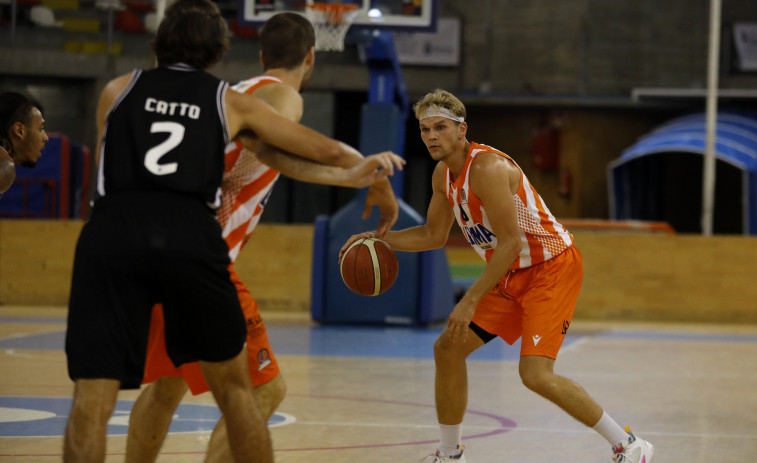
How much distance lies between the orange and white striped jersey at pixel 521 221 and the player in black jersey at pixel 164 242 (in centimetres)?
188

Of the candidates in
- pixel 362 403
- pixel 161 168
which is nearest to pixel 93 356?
pixel 161 168

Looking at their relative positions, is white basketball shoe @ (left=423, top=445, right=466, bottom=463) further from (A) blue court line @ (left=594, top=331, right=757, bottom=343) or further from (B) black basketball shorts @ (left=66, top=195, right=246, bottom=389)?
(A) blue court line @ (left=594, top=331, right=757, bottom=343)

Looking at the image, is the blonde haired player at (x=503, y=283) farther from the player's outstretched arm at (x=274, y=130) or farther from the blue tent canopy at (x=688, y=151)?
the blue tent canopy at (x=688, y=151)

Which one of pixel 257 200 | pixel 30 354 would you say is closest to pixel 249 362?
pixel 257 200

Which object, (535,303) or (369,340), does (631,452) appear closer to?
(535,303)

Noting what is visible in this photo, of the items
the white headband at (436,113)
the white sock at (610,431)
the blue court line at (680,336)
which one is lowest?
the blue court line at (680,336)

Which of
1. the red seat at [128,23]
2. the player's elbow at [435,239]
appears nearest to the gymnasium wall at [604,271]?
the player's elbow at [435,239]

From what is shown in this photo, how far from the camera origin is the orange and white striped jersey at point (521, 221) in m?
5.35

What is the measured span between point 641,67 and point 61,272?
16761mm

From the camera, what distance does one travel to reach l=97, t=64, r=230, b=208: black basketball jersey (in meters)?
3.45

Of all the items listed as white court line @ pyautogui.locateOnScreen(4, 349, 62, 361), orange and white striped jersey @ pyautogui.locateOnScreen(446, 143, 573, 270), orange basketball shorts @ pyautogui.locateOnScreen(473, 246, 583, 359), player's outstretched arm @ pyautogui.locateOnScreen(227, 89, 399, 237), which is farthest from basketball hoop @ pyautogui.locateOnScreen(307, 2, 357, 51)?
player's outstretched arm @ pyautogui.locateOnScreen(227, 89, 399, 237)

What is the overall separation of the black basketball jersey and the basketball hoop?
28.3ft

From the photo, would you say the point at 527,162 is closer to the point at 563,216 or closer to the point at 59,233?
the point at 563,216

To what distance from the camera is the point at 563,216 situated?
27.7 m
